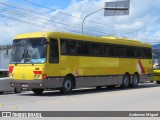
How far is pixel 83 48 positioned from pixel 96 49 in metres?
1.66

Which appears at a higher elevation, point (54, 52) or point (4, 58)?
point (4, 58)

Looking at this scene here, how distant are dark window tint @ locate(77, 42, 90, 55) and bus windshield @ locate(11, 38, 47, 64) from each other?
9.98 ft

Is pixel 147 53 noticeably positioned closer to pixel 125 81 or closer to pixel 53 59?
pixel 125 81

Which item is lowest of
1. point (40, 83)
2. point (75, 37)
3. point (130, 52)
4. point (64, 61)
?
point (40, 83)

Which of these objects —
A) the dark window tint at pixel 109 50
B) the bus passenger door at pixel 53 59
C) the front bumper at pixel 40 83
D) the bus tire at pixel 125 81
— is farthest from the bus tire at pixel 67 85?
the bus tire at pixel 125 81

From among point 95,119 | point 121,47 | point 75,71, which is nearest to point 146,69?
point 121,47

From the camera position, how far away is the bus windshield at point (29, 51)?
21000 mm

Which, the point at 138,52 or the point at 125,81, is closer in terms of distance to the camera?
the point at 125,81

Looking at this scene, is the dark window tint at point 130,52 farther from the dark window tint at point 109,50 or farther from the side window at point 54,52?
the side window at point 54,52

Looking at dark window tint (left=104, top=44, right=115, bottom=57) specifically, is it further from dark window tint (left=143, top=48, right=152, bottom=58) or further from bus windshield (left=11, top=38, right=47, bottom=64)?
bus windshield (left=11, top=38, right=47, bottom=64)

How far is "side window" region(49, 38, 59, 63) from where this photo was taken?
835 inches

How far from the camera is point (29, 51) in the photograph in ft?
70.1

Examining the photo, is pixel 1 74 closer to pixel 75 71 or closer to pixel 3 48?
pixel 75 71

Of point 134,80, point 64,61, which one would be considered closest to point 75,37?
point 64,61
